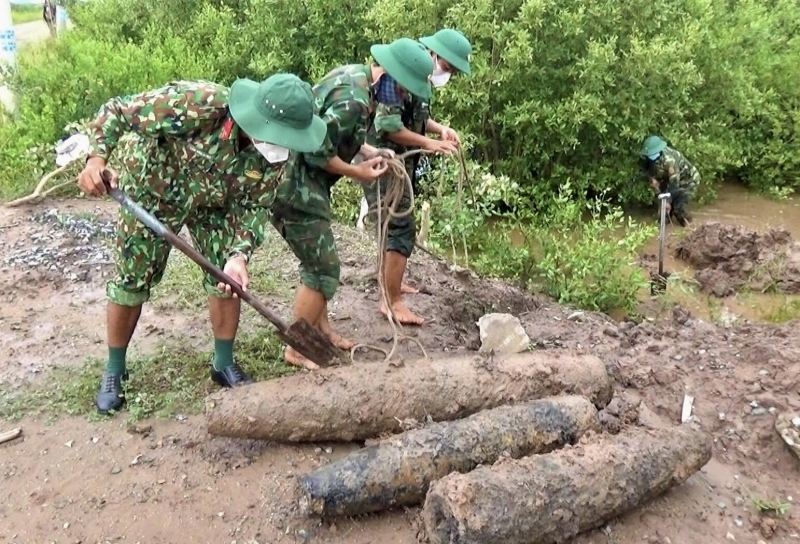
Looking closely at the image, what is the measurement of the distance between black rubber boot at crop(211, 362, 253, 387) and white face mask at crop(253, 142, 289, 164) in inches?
45.4

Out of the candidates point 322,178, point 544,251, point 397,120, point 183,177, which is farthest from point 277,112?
point 544,251

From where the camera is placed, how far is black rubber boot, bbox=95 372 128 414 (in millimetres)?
3254

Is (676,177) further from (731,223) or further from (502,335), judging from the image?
(502,335)

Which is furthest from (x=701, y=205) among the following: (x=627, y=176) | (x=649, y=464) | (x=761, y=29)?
(x=649, y=464)

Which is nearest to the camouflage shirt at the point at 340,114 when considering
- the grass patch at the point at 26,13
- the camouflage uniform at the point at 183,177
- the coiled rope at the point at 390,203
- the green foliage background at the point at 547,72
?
the coiled rope at the point at 390,203

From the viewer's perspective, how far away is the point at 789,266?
A: 244 inches

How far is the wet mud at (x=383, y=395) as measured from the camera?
2938mm

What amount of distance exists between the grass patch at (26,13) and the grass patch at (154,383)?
16849 millimetres

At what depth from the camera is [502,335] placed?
387cm

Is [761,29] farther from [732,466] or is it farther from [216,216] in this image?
[216,216]

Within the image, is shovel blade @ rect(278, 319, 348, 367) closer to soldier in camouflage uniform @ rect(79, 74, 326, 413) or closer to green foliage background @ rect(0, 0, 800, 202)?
soldier in camouflage uniform @ rect(79, 74, 326, 413)

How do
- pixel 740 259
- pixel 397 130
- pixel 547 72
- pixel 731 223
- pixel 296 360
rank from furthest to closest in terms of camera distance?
1. pixel 731 223
2. pixel 547 72
3. pixel 740 259
4. pixel 397 130
5. pixel 296 360

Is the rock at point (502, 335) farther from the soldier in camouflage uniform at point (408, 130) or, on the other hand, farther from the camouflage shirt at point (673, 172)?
the camouflage shirt at point (673, 172)

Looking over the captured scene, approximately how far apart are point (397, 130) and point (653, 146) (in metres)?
4.48
